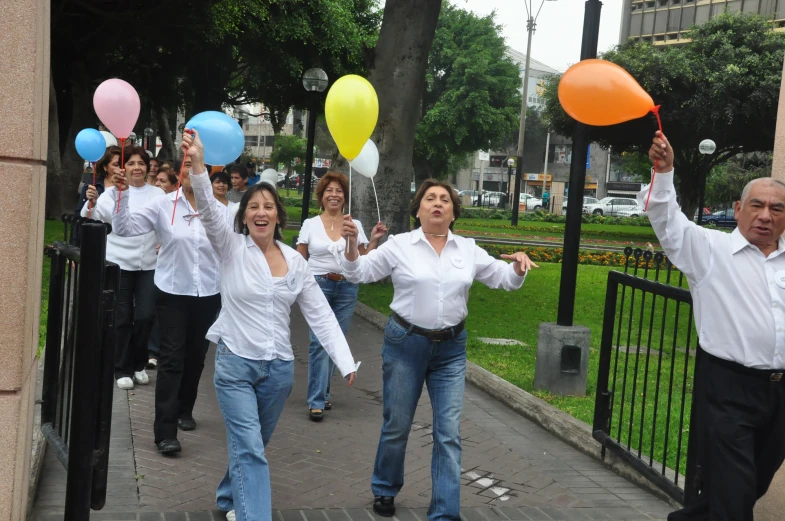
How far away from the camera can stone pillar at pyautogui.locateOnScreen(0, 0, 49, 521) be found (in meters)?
3.78

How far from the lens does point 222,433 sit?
21.7 feet

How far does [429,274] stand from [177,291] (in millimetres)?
2097

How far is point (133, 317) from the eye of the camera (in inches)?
308

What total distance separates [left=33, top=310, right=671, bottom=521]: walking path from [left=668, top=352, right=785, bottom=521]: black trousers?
1353 mm

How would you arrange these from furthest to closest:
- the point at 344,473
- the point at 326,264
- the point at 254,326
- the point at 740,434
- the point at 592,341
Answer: the point at 592,341 → the point at 326,264 → the point at 344,473 → the point at 254,326 → the point at 740,434

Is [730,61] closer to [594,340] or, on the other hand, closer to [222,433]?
[594,340]

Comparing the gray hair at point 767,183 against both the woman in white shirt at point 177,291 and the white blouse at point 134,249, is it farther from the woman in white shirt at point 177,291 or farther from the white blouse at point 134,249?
the white blouse at point 134,249

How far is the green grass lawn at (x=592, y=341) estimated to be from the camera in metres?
7.12

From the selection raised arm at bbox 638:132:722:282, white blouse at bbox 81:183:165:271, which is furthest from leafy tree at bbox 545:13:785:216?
raised arm at bbox 638:132:722:282

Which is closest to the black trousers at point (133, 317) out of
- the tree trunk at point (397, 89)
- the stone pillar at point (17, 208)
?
the stone pillar at point (17, 208)

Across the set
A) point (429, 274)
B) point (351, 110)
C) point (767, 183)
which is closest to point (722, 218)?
point (351, 110)

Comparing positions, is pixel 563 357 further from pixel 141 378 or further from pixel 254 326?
pixel 254 326

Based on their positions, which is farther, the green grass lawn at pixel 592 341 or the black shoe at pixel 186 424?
the green grass lawn at pixel 592 341

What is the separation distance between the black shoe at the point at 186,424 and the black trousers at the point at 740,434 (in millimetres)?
3796
